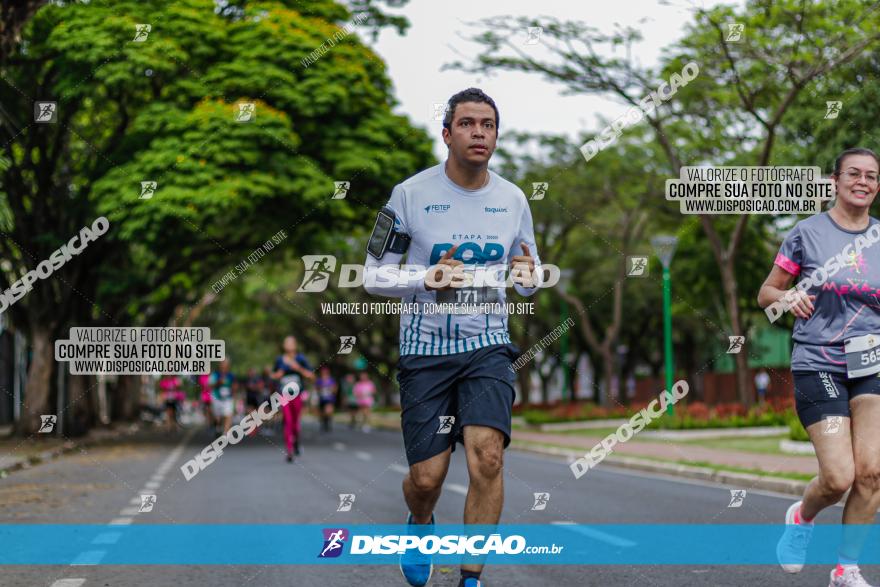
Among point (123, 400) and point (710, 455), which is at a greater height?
point (710, 455)

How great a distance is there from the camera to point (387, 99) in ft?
78.4

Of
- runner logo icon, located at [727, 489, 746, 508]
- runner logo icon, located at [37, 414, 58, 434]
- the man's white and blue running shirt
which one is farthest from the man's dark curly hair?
runner logo icon, located at [37, 414, 58, 434]

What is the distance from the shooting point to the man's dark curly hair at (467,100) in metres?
4.98

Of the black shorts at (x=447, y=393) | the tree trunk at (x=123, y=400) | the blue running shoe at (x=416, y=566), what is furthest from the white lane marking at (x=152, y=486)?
the tree trunk at (x=123, y=400)

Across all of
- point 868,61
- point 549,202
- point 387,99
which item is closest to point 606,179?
point 549,202

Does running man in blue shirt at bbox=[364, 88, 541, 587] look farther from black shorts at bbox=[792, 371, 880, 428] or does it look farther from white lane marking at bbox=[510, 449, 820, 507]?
white lane marking at bbox=[510, 449, 820, 507]

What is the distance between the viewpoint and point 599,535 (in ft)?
27.2

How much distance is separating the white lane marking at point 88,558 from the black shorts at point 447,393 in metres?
3.07

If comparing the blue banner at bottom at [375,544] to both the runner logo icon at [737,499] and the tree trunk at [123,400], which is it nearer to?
the runner logo icon at [737,499]

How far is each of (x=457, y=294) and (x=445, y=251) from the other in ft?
0.62

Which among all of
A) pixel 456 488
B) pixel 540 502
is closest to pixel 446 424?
pixel 540 502

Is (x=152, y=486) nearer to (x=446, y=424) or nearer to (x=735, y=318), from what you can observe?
(x=446, y=424)

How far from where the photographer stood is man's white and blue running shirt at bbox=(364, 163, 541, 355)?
500cm

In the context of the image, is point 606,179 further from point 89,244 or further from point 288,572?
point 288,572
